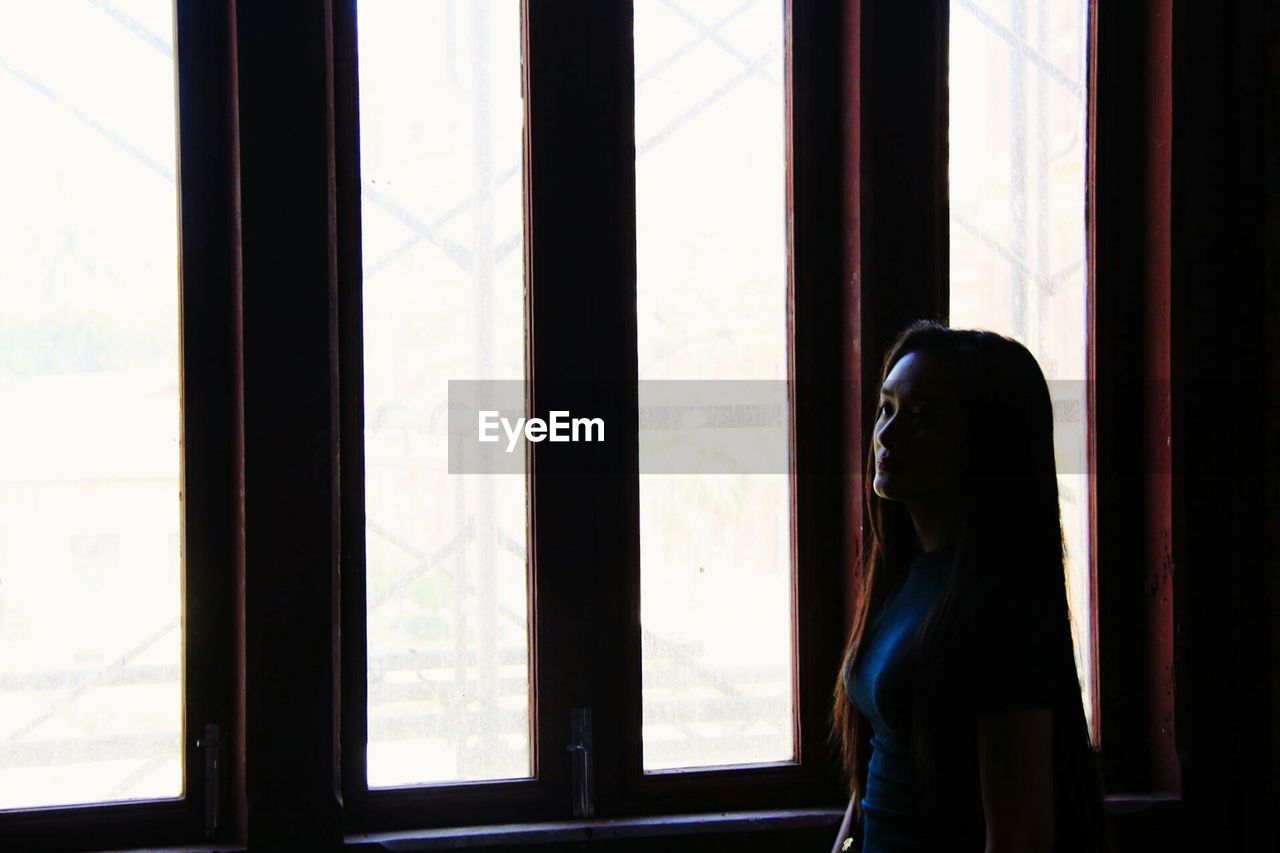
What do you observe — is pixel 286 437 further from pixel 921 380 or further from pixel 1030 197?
pixel 1030 197

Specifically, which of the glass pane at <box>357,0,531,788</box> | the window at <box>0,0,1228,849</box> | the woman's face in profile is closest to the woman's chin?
the woman's face in profile

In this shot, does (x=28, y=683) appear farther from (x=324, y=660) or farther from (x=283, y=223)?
(x=283, y=223)

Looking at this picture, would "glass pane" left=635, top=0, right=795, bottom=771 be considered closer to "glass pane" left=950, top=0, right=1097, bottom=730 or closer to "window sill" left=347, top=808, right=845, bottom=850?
"window sill" left=347, top=808, right=845, bottom=850

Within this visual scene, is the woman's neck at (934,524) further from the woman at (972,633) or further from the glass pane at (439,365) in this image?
the glass pane at (439,365)

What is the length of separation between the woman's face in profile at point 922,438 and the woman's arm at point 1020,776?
0.27 meters

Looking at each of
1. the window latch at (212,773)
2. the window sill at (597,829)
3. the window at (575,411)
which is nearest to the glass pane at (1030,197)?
the window at (575,411)

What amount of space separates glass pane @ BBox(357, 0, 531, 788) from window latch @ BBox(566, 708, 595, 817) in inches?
3.2

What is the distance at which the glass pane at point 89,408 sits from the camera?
1.67 meters

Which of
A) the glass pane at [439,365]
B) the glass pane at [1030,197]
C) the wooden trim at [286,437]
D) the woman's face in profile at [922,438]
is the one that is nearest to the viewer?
the woman's face in profile at [922,438]

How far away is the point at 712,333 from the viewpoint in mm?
1833

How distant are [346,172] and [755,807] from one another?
120 centimetres

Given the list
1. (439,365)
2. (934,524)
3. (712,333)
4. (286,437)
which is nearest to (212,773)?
(286,437)

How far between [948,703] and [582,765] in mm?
842

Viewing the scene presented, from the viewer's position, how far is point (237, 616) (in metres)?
1.68
